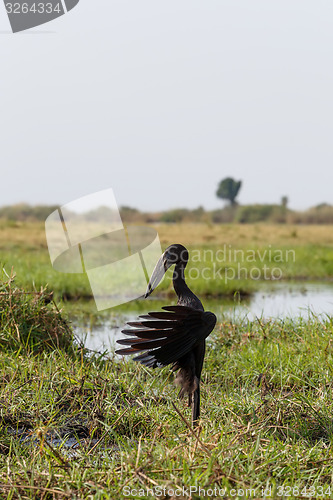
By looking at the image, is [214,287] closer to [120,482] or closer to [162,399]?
[162,399]

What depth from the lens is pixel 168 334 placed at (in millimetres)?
3123

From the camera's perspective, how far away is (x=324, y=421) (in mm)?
3814

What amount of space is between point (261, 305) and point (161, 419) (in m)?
7.40

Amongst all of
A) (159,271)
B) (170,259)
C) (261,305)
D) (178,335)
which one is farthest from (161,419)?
(261,305)

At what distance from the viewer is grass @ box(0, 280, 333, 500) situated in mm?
2820

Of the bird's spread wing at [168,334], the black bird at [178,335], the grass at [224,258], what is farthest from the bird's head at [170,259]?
the grass at [224,258]

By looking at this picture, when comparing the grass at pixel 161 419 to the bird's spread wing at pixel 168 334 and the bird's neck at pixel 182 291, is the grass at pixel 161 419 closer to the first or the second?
the bird's spread wing at pixel 168 334

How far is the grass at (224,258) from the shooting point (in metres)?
12.3

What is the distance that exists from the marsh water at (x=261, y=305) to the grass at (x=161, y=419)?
1148mm

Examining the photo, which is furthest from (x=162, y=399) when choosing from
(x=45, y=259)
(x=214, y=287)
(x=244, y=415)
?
(x=45, y=259)

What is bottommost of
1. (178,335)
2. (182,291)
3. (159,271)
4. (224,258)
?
(224,258)

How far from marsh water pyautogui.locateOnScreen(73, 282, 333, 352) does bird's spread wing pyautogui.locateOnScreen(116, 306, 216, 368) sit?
10.8ft

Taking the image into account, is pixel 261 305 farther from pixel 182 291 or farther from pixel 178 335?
pixel 178 335

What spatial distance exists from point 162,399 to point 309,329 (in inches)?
93.0
